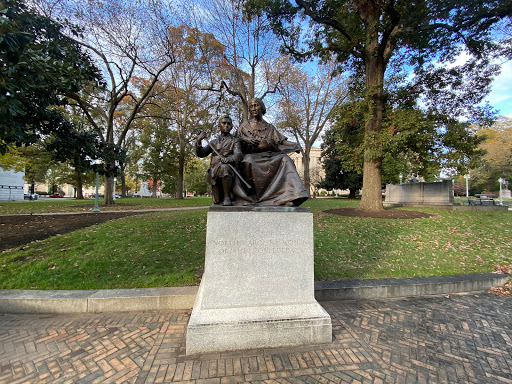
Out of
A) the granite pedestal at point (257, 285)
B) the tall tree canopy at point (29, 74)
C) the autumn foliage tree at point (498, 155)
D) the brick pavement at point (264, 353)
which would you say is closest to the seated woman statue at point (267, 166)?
the granite pedestal at point (257, 285)

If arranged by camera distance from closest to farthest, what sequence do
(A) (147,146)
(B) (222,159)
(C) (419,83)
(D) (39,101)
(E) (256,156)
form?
(B) (222,159)
(E) (256,156)
(D) (39,101)
(C) (419,83)
(A) (147,146)

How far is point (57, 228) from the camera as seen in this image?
28.0 feet

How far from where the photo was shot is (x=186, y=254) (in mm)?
6016

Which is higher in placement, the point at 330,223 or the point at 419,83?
the point at 419,83

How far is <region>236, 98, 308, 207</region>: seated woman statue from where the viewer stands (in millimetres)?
3496

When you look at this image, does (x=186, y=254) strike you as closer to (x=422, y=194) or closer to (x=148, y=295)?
(x=148, y=295)

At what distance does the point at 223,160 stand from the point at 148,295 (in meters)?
2.47

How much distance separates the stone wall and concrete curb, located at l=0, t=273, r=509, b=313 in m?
15.8

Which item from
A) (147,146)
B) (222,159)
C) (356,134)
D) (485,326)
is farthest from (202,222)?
(147,146)

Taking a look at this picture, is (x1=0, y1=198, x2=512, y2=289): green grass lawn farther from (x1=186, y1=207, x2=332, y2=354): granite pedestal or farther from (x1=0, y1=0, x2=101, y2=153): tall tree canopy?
(x1=0, y1=0, x2=101, y2=153): tall tree canopy

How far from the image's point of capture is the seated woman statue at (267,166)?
138 inches

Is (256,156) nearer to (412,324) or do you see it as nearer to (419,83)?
(412,324)

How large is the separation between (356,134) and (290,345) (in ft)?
51.2

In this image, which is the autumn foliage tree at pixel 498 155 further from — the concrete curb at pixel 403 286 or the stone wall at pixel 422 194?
the concrete curb at pixel 403 286
